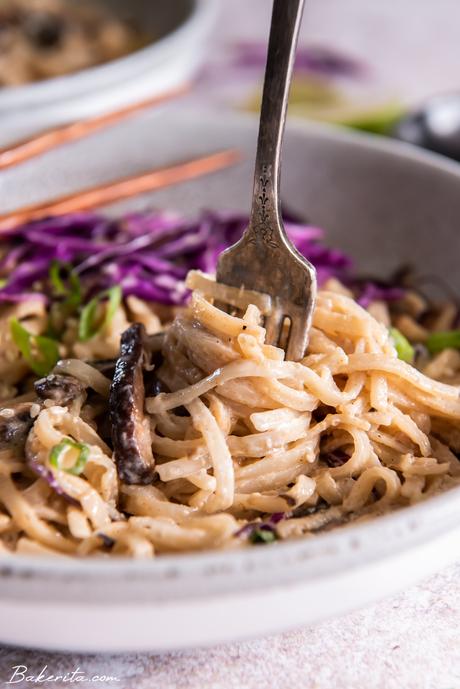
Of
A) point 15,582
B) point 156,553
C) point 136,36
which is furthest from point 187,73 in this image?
point 15,582

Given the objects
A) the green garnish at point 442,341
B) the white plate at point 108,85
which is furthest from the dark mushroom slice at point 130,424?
the white plate at point 108,85

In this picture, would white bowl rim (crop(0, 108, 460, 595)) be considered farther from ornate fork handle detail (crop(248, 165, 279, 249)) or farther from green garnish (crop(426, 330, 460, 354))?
green garnish (crop(426, 330, 460, 354))

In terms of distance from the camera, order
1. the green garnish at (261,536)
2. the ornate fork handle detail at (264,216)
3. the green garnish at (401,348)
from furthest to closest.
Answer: the green garnish at (401,348), the ornate fork handle detail at (264,216), the green garnish at (261,536)

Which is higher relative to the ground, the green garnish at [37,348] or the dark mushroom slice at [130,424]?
the dark mushroom slice at [130,424]

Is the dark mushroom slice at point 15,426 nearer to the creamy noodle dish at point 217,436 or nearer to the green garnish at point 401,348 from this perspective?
the creamy noodle dish at point 217,436

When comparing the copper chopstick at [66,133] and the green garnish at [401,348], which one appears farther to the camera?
the copper chopstick at [66,133]

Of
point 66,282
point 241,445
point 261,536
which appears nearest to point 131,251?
point 66,282

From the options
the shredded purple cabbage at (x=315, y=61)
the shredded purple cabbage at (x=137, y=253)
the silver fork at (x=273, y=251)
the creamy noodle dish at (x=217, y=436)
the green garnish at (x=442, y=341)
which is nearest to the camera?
the creamy noodle dish at (x=217, y=436)

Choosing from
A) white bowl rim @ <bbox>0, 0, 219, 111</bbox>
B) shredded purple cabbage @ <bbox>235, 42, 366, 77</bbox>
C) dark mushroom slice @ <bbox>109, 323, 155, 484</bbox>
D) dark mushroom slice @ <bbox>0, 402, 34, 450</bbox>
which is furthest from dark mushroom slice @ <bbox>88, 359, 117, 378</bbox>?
shredded purple cabbage @ <bbox>235, 42, 366, 77</bbox>
